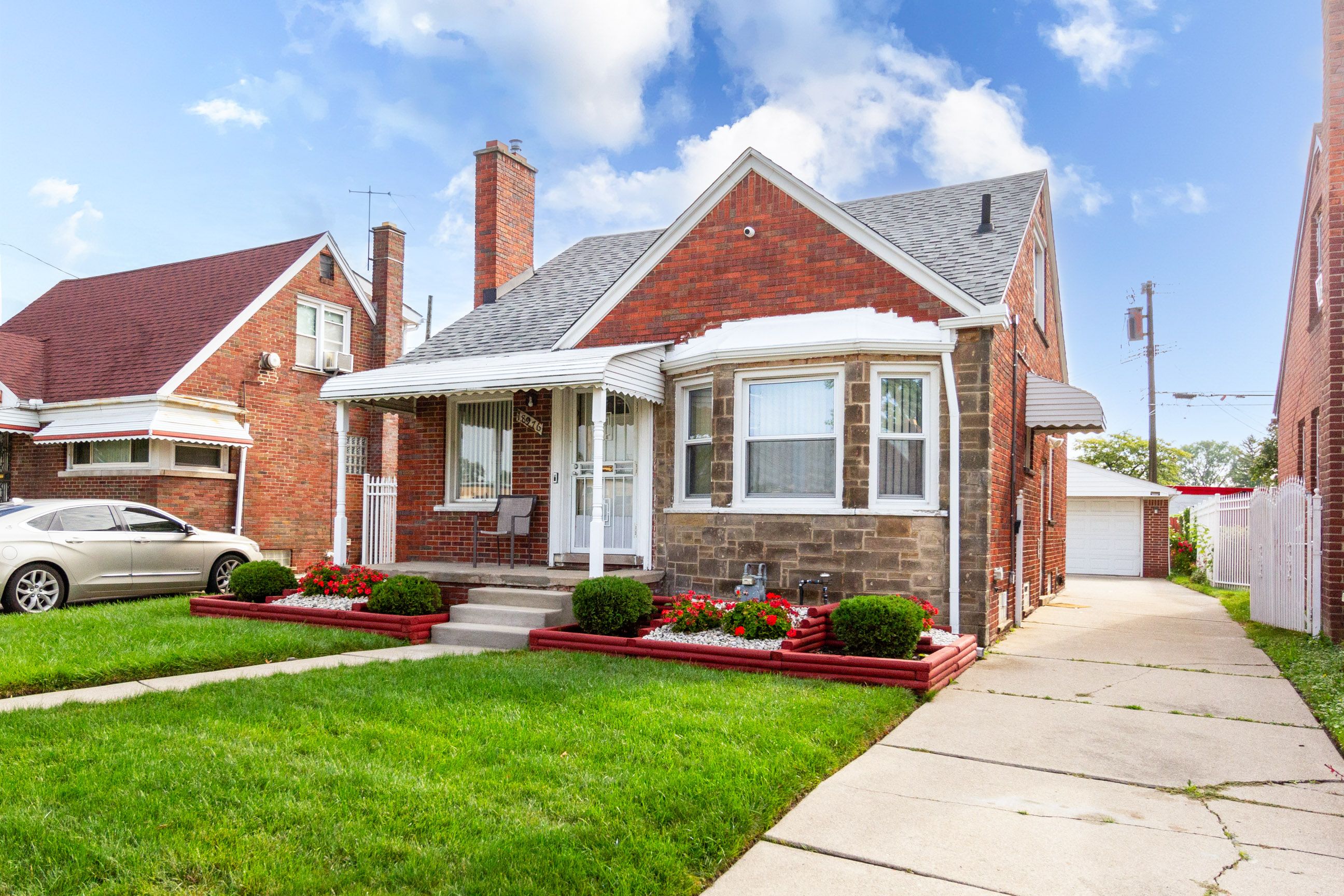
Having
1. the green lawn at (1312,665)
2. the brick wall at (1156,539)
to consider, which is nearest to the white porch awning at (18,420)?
the green lawn at (1312,665)

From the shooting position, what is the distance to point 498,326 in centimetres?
1410

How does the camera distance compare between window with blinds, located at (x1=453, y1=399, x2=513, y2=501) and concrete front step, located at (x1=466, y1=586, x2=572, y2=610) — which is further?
window with blinds, located at (x1=453, y1=399, x2=513, y2=501)

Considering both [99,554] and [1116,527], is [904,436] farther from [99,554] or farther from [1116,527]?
[1116,527]

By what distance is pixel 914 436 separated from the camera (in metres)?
9.82

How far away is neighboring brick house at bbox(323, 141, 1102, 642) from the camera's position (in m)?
9.67

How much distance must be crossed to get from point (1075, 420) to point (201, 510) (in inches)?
617

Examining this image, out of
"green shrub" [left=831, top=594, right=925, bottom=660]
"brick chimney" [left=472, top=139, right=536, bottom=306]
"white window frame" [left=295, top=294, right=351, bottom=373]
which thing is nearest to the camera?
"green shrub" [left=831, top=594, right=925, bottom=660]

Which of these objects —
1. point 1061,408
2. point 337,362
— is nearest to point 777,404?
point 1061,408

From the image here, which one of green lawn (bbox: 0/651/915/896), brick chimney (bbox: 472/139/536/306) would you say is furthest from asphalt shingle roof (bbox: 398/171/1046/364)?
green lawn (bbox: 0/651/915/896)

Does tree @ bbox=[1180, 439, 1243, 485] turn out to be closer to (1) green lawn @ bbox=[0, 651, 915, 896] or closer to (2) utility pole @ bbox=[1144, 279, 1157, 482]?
(2) utility pole @ bbox=[1144, 279, 1157, 482]

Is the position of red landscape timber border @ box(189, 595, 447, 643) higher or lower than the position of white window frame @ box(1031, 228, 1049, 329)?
lower

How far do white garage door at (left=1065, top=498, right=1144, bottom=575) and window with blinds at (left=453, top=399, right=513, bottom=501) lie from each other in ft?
59.7

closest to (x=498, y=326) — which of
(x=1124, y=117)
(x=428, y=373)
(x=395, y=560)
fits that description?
(x=428, y=373)

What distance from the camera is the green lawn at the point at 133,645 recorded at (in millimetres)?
7176
